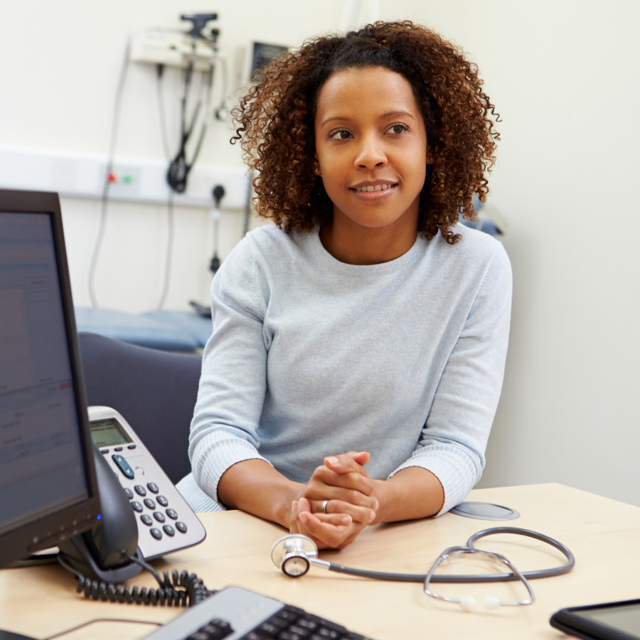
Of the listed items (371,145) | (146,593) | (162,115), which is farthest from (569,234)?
(162,115)

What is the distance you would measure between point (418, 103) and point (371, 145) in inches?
5.7

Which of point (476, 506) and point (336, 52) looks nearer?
point (476, 506)

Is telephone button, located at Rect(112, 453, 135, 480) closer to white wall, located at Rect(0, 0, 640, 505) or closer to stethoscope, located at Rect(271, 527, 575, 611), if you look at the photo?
stethoscope, located at Rect(271, 527, 575, 611)

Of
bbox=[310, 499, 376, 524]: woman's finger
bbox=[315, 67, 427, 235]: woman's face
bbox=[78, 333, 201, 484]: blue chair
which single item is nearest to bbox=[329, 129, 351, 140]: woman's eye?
bbox=[315, 67, 427, 235]: woman's face

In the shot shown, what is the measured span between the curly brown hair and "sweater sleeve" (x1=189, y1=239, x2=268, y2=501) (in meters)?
0.15

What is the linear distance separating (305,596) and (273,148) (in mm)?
860

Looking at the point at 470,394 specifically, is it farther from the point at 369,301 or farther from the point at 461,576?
the point at 461,576

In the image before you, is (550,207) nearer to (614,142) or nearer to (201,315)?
(614,142)

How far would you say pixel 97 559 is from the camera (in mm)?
660

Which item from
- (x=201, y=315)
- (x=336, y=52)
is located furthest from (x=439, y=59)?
(x=201, y=315)

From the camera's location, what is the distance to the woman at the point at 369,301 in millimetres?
1086

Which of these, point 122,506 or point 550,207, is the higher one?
point 550,207

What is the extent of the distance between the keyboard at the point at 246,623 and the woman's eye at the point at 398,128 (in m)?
0.78

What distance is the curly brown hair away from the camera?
1.18 m
